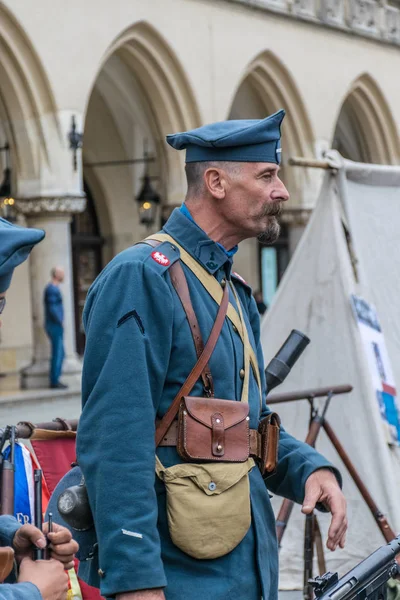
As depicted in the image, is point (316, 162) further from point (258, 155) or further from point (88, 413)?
point (88, 413)

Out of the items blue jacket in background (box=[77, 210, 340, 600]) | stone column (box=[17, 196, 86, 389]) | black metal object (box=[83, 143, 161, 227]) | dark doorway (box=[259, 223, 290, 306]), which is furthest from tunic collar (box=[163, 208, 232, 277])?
dark doorway (box=[259, 223, 290, 306])

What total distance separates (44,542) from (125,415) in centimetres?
48

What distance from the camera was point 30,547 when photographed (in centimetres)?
224

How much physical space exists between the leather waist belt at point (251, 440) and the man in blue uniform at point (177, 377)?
0.02 meters

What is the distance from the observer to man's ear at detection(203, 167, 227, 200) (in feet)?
9.76

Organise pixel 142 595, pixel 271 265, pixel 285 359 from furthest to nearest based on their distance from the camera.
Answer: pixel 271 265 → pixel 285 359 → pixel 142 595

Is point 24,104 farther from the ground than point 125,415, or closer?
farther from the ground

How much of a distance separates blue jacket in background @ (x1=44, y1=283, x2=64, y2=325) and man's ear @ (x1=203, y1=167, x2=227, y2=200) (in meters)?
12.6

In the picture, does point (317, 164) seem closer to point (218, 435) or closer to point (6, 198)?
point (218, 435)

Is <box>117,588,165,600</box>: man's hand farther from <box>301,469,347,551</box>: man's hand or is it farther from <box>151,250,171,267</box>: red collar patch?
<box>151,250,171,267</box>: red collar patch

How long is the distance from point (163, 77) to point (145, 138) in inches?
106

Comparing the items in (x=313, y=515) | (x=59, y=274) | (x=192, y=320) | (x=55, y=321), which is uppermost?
(x=192, y=320)

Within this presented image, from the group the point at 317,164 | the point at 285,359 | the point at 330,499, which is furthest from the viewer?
the point at 317,164

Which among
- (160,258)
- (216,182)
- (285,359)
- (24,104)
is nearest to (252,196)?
(216,182)
